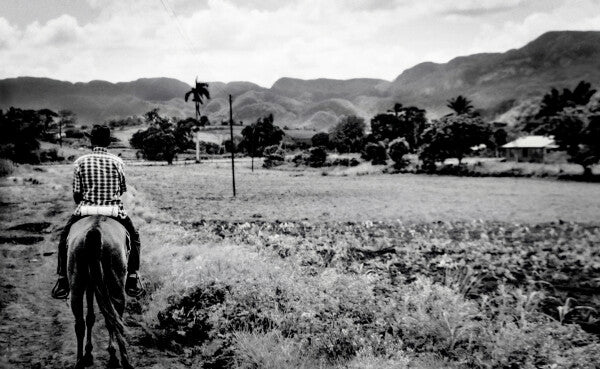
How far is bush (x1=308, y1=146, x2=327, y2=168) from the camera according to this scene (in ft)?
210

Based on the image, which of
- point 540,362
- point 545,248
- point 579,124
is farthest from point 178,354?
point 579,124

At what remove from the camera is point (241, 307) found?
22.2ft

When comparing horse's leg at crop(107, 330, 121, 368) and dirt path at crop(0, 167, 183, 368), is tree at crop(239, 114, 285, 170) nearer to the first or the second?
dirt path at crop(0, 167, 183, 368)

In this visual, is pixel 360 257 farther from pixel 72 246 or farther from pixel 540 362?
pixel 72 246

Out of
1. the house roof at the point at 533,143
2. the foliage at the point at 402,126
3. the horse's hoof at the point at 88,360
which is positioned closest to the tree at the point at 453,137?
the house roof at the point at 533,143

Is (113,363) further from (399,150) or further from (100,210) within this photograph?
(399,150)

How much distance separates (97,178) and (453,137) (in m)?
48.4

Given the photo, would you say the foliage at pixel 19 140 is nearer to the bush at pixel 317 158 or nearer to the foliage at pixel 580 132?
the bush at pixel 317 158

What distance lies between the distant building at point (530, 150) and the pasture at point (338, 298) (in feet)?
153

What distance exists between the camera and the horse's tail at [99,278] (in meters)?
4.99

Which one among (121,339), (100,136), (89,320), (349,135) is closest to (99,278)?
(89,320)

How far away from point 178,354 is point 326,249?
601 centimetres

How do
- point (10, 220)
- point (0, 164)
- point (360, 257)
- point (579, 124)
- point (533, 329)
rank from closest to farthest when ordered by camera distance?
1. point (533, 329)
2. point (360, 257)
3. point (10, 220)
4. point (0, 164)
5. point (579, 124)

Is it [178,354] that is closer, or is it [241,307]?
[178,354]
